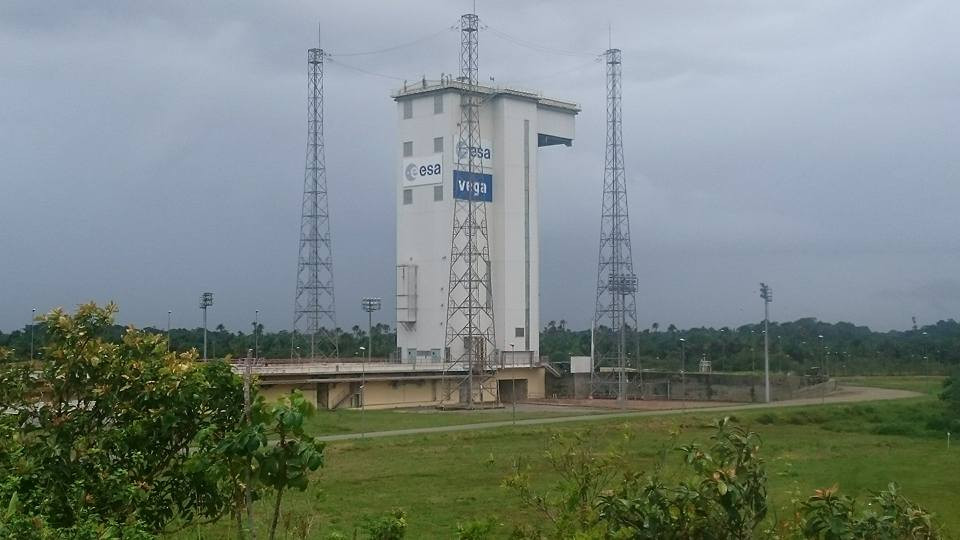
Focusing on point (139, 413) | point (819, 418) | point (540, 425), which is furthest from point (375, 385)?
point (139, 413)

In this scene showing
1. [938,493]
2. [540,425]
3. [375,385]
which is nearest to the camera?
[938,493]

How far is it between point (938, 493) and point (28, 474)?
80.0 feet

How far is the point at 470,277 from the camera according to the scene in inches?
2832

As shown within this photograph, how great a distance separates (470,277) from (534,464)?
40.5 metres

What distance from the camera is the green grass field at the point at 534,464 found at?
2063 centimetres

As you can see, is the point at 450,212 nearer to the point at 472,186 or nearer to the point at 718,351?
the point at 472,186

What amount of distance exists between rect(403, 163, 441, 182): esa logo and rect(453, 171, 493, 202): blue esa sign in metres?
2.07

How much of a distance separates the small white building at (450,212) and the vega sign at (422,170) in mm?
75

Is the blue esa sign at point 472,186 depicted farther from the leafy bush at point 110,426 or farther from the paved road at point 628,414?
the leafy bush at point 110,426

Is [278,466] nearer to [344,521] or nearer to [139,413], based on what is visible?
[139,413]

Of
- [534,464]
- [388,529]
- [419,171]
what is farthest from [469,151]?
[388,529]

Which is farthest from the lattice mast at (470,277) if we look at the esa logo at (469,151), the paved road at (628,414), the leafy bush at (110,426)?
the leafy bush at (110,426)

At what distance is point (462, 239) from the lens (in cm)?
7594

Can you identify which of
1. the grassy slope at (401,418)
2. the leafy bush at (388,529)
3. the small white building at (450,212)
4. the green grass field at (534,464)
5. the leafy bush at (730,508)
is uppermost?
the small white building at (450,212)
